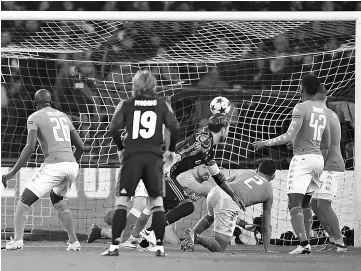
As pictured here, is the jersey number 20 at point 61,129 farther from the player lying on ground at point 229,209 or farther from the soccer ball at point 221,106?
the soccer ball at point 221,106

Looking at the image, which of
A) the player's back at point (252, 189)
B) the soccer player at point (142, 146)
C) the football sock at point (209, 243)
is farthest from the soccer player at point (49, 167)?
the player's back at point (252, 189)

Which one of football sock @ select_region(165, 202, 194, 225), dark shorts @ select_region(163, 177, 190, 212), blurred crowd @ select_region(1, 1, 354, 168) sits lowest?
football sock @ select_region(165, 202, 194, 225)

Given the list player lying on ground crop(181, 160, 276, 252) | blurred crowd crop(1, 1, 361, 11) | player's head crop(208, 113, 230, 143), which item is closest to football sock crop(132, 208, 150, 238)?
player lying on ground crop(181, 160, 276, 252)

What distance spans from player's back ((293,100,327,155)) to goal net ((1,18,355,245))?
2.33m

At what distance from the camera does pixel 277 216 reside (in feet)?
35.2

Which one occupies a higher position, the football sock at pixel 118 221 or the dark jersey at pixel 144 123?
the dark jersey at pixel 144 123

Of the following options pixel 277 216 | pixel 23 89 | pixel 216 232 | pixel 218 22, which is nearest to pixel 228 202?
pixel 216 232

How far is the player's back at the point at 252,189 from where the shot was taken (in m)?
8.62

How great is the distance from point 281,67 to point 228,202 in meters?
3.34

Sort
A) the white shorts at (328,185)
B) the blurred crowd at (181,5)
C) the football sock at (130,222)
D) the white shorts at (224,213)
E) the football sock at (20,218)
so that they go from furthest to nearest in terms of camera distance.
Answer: the blurred crowd at (181,5)
the white shorts at (328,185)
the football sock at (130,222)
the white shorts at (224,213)
the football sock at (20,218)

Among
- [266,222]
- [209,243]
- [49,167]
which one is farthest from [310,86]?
[49,167]

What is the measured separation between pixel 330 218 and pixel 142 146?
2.81m

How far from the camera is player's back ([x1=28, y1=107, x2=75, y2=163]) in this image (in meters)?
8.22

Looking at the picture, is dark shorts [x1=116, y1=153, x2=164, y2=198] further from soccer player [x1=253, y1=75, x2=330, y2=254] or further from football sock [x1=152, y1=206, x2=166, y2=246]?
soccer player [x1=253, y1=75, x2=330, y2=254]
